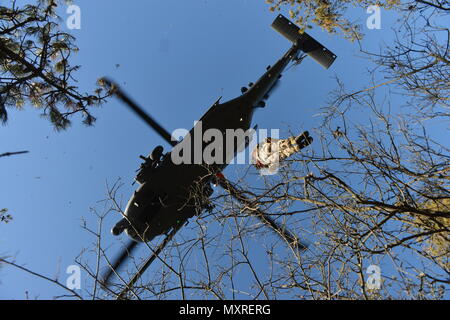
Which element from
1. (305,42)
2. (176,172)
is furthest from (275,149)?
(305,42)

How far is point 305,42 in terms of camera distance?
32.0ft

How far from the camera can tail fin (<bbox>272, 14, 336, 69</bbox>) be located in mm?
9586

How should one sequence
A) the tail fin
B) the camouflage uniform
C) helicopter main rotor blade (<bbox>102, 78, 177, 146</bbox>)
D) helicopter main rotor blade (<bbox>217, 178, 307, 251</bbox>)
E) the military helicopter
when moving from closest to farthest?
helicopter main rotor blade (<bbox>217, 178, 307, 251</bbox>)
helicopter main rotor blade (<bbox>102, 78, 177, 146</bbox>)
the camouflage uniform
the military helicopter
the tail fin

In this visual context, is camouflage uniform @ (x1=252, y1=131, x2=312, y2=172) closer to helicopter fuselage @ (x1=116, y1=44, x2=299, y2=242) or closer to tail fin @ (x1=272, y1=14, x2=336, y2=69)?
helicopter fuselage @ (x1=116, y1=44, x2=299, y2=242)

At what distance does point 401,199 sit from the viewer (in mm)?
3588

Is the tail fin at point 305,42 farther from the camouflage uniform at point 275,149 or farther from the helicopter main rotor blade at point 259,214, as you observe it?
the helicopter main rotor blade at point 259,214

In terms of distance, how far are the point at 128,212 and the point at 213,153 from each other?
267 cm

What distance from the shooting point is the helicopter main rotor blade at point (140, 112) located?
4.88 meters

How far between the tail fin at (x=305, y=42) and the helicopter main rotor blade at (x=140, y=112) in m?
5.41

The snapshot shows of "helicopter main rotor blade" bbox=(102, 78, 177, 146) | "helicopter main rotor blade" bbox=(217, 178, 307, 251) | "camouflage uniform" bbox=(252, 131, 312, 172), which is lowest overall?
"helicopter main rotor blade" bbox=(217, 178, 307, 251)

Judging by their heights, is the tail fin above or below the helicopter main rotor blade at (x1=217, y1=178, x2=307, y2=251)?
above

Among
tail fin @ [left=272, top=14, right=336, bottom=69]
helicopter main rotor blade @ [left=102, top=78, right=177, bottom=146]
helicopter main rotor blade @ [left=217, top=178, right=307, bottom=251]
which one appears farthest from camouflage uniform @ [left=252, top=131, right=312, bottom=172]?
tail fin @ [left=272, top=14, right=336, bottom=69]

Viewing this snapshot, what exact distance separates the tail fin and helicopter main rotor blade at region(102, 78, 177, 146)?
541 cm
